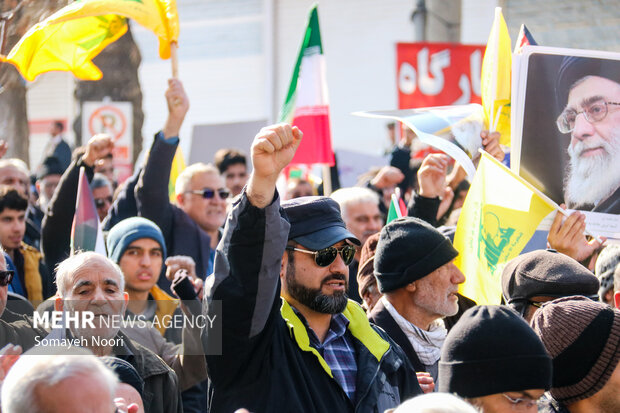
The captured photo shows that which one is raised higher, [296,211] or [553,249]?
[296,211]

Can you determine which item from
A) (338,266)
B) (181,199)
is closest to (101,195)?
(181,199)

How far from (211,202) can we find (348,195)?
3.22ft

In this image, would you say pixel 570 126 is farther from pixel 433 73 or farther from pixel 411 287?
pixel 433 73

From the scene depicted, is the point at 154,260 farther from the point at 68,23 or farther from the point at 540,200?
the point at 540,200

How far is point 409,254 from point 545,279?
0.60m

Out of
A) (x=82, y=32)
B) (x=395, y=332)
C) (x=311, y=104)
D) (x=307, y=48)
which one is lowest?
(x=395, y=332)

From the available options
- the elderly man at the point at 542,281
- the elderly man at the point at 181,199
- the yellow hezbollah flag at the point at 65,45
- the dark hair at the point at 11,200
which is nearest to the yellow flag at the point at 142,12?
the yellow hezbollah flag at the point at 65,45

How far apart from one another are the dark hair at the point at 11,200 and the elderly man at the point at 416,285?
7.73 feet

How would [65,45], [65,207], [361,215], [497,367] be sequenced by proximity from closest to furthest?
[497,367]
[65,45]
[65,207]
[361,215]

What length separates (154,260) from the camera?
5000 mm

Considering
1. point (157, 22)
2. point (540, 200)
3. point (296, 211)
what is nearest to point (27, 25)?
point (157, 22)

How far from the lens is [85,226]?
5.06 m

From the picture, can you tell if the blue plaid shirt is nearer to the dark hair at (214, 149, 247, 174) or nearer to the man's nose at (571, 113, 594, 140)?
the man's nose at (571, 113, 594, 140)

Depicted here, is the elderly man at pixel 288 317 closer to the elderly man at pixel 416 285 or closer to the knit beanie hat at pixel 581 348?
the elderly man at pixel 416 285
